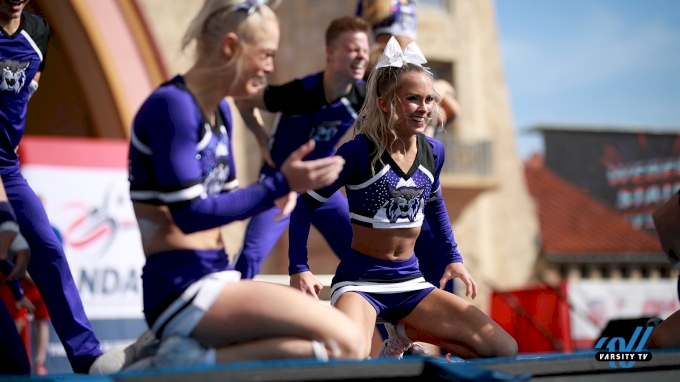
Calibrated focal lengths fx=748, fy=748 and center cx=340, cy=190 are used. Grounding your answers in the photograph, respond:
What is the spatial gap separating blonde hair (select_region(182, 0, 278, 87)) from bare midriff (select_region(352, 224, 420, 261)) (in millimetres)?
1069

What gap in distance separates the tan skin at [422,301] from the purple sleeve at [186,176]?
2.98ft

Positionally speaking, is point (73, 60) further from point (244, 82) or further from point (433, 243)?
point (244, 82)

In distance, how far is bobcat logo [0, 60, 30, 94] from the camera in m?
3.04

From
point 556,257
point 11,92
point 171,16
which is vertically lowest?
point 556,257

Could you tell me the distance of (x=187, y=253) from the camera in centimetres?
233

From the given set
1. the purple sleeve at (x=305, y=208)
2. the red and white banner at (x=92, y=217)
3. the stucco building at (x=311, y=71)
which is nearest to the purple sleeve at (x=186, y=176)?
the purple sleeve at (x=305, y=208)

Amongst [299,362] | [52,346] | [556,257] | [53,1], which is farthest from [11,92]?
[556,257]

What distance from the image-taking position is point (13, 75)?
3.07 m

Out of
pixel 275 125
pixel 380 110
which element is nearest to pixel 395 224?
pixel 380 110

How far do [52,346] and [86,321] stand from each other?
3547 millimetres

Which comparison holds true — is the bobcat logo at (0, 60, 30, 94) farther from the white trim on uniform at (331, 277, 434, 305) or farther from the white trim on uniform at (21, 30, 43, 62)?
the white trim on uniform at (331, 277, 434, 305)

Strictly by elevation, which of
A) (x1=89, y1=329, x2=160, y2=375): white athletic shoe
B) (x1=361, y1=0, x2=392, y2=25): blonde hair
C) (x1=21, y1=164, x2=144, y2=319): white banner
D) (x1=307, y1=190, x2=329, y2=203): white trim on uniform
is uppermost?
(x1=361, y1=0, x2=392, y2=25): blonde hair

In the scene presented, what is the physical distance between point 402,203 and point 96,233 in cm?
430

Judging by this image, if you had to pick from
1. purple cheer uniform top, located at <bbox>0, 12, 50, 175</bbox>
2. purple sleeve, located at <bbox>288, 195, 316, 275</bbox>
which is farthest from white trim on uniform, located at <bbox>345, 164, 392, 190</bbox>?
purple cheer uniform top, located at <bbox>0, 12, 50, 175</bbox>
